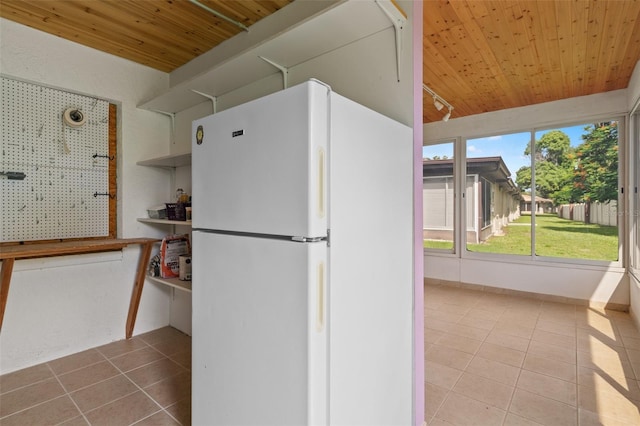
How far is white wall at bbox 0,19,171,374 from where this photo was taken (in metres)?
2.32

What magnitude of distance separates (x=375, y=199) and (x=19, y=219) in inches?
103

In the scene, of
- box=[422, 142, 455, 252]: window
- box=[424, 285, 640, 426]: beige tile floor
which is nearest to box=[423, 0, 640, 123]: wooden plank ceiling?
box=[422, 142, 455, 252]: window

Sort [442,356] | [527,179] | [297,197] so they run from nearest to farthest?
[297,197] < [442,356] < [527,179]

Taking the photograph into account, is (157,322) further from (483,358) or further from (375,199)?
(483,358)

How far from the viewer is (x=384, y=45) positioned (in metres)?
1.66

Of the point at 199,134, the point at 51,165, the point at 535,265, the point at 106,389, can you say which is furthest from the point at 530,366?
the point at 51,165

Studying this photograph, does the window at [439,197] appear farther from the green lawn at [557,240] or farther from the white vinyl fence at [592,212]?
the white vinyl fence at [592,212]

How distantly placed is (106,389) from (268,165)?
2.07 metres

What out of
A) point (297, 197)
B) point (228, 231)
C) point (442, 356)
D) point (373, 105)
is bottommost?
point (442, 356)

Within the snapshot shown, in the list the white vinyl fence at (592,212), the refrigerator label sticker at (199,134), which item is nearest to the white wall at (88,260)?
the refrigerator label sticker at (199,134)

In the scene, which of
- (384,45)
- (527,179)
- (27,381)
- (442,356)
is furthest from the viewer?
(527,179)

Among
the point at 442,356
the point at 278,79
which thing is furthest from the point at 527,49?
the point at 442,356

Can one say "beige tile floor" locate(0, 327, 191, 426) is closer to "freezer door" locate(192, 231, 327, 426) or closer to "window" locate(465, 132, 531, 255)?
"freezer door" locate(192, 231, 327, 426)

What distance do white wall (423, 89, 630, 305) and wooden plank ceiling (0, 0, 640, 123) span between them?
434 millimetres
